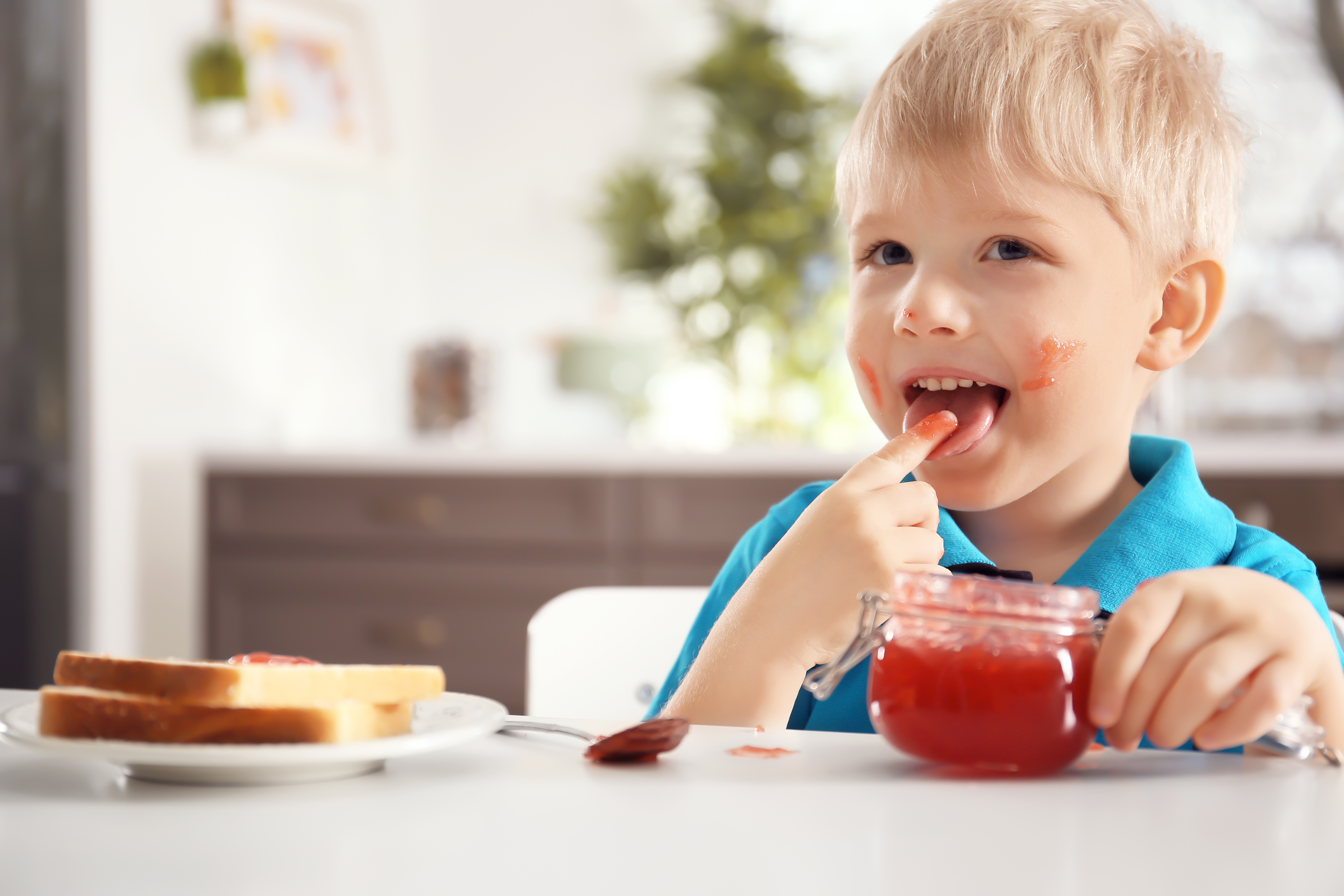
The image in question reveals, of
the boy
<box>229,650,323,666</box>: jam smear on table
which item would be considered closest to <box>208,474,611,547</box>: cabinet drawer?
the boy

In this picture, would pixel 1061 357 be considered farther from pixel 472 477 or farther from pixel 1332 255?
pixel 1332 255

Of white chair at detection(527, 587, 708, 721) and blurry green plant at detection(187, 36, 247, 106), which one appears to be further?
blurry green plant at detection(187, 36, 247, 106)

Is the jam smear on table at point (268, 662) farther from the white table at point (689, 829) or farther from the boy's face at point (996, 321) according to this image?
the boy's face at point (996, 321)

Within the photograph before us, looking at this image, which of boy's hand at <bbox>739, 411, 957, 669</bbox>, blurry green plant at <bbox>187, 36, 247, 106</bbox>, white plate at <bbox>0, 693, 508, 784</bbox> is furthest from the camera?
blurry green plant at <bbox>187, 36, 247, 106</bbox>

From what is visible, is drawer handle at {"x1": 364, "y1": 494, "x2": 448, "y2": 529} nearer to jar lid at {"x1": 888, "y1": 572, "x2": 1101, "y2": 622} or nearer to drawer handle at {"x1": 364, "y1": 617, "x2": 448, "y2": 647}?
drawer handle at {"x1": 364, "y1": 617, "x2": 448, "y2": 647}

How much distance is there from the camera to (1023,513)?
1.02 metres

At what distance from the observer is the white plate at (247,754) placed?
51 cm

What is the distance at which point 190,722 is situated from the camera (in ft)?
1.76

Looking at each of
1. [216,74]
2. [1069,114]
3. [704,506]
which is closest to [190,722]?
[1069,114]

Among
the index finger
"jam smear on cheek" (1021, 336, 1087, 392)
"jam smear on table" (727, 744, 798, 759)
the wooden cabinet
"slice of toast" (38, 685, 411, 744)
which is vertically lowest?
the wooden cabinet

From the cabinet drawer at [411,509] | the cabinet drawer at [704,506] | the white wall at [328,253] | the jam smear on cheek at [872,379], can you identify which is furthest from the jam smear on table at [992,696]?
the white wall at [328,253]

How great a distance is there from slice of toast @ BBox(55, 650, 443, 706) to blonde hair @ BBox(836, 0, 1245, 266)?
0.53 m

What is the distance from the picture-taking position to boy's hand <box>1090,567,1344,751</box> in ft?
→ 1.77

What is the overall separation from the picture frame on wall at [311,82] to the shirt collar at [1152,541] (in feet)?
8.25
